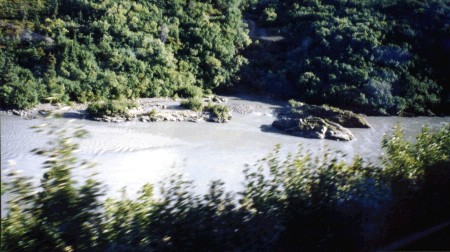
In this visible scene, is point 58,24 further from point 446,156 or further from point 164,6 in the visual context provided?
point 446,156

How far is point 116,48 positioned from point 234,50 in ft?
33.8

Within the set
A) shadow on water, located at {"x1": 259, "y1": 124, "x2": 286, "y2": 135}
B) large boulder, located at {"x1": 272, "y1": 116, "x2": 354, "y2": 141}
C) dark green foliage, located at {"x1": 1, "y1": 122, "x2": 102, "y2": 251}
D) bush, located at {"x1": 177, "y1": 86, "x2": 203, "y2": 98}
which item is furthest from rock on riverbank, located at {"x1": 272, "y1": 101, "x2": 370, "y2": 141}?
dark green foliage, located at {"x1": 1, "y1": 122, "x2": 102, "y2": 251}

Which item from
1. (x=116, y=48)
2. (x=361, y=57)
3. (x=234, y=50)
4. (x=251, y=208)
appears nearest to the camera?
(x=251, y=208)

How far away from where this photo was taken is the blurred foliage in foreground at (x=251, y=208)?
2.42m

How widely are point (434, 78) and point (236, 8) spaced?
59.2 ft

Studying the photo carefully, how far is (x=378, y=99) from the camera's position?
2628cm

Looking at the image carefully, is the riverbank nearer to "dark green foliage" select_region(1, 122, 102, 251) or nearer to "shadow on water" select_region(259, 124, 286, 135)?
"shadow on water" select_region(259, 124, 286, 135)

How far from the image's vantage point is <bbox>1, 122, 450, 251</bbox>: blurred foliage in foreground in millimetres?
2416

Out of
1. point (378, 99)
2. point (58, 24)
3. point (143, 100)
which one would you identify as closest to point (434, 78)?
point (378, 99)

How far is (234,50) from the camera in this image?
31703mm

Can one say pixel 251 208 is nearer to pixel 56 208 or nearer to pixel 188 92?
pixel 56 208

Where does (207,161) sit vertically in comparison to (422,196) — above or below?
below

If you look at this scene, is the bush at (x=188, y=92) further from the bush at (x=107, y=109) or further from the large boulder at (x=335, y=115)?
the bush at (x=107, y=109)

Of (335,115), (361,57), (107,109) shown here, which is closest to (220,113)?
(107,109)
